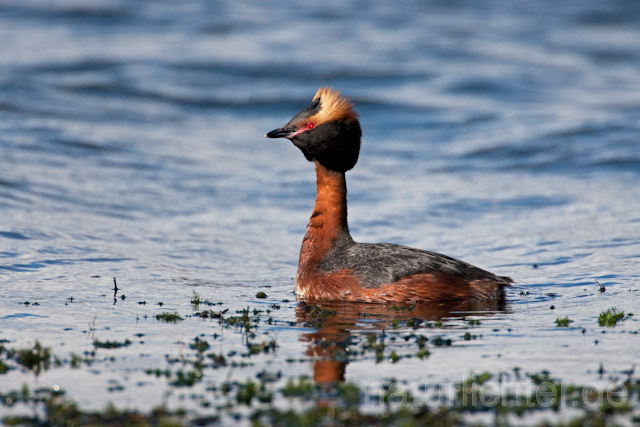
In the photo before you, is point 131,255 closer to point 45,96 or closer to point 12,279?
point 12,279

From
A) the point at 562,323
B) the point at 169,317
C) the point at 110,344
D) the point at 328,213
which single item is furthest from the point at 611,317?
the point at 110,344

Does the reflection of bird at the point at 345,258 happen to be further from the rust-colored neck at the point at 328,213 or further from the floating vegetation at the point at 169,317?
the floating vegetation at the point at 169,317

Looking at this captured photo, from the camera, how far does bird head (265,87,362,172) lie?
11.4 m

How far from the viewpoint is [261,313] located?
32.4ft

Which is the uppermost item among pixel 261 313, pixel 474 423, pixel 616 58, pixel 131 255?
pixel 616 58

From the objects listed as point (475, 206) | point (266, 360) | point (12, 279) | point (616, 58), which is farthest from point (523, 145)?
point (266, 360)

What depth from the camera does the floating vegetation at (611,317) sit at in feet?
29.8

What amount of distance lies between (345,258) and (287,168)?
1137 cm

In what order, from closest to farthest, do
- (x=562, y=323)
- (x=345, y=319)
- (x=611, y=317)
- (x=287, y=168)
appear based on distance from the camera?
(x=562, y=323) → (x=611, y=317) → (x=345, y=319) → (x=287, y=168)

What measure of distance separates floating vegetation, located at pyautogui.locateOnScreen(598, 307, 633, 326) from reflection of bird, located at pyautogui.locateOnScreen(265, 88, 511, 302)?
1650 millimetres

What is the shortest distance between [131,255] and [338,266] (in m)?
Answer: 4.23

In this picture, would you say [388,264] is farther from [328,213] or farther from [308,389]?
[308,389]

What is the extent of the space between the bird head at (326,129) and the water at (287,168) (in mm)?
1961

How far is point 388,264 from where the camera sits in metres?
10.7
